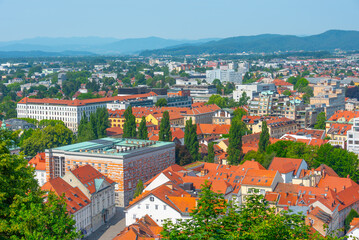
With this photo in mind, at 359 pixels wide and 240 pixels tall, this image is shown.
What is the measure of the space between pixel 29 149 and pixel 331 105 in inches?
2671

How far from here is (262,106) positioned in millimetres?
111062

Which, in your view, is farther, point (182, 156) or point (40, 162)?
point (182, 156)

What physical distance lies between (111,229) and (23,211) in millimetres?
24278

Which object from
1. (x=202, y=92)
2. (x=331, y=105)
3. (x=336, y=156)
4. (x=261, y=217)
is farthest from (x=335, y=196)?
(x=202, y=92)

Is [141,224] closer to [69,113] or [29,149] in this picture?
[29,149]

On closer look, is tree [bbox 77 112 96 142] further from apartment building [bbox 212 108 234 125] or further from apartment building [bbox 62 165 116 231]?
apartment building [bbox 212 108 234 125]

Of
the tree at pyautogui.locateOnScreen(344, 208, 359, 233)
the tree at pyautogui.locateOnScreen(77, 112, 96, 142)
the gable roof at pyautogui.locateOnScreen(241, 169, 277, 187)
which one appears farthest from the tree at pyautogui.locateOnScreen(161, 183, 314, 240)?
the tree at pyautogui.locateOnScreen(77, 112, 96, 142)

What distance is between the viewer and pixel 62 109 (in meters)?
119

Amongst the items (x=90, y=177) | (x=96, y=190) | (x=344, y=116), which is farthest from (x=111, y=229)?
(x=344, y=116)

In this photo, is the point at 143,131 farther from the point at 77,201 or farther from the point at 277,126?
the point at 77,201

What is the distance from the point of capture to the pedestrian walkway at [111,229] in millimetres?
46844

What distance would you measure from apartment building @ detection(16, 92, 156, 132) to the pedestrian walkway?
6556 centimetres

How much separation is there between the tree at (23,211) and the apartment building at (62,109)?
291 ft

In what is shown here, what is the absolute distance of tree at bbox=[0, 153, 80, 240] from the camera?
975 inches
